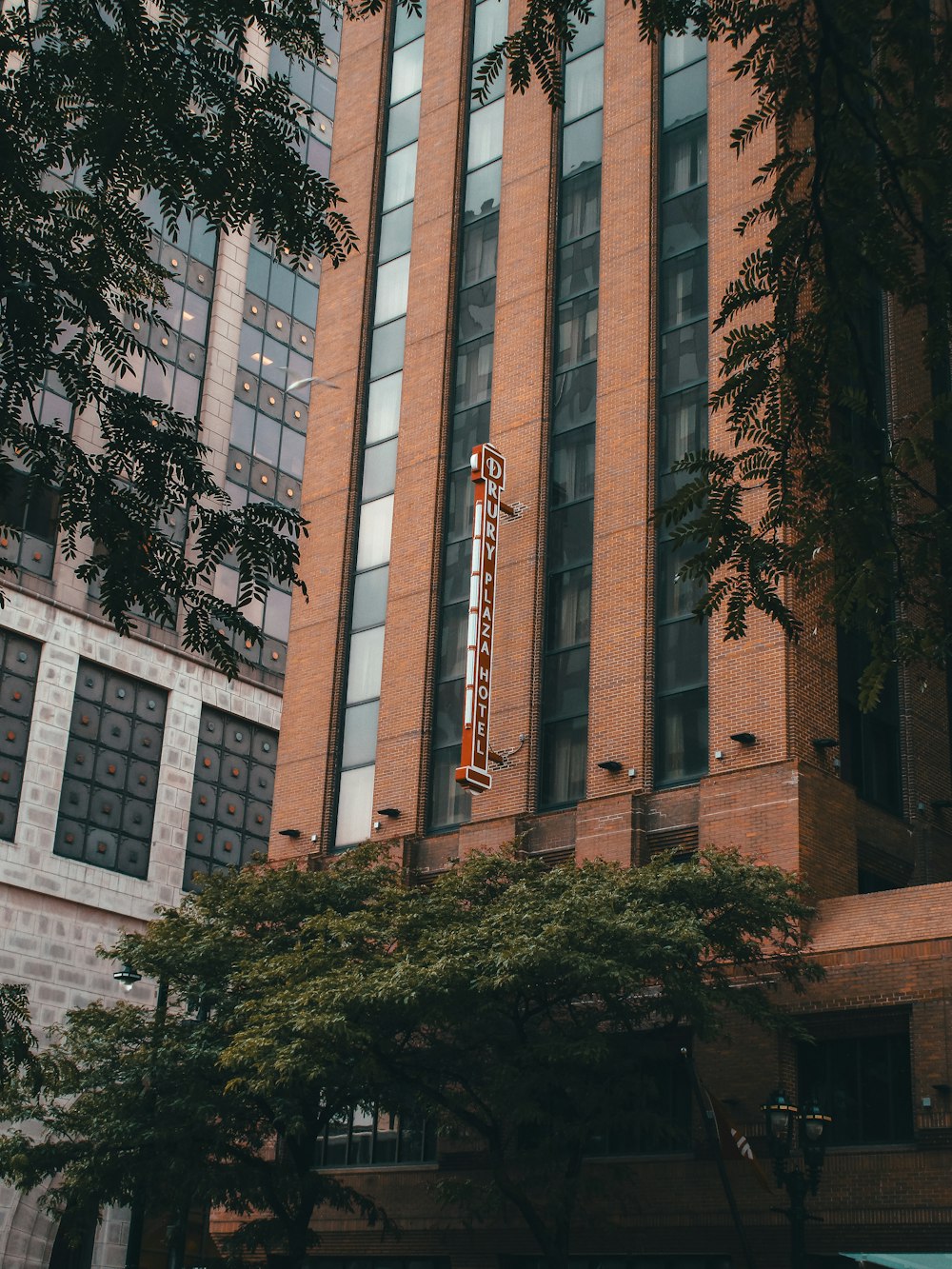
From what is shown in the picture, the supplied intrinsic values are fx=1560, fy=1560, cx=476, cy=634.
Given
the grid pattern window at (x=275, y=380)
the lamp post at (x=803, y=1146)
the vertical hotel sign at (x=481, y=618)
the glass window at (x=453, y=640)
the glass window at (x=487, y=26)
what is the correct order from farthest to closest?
the grid pattern window at (x=275, y=380) → the glass window at (x=487, y=26) → the glass window at (x=453, y=640) → the vertical hotel sign at (x=481, y=618) → the lamp post at (x=803, y=1146)

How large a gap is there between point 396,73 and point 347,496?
14717 mm

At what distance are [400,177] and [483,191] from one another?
3980mm

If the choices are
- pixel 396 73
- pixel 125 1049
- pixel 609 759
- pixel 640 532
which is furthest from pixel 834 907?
pixel 396 73

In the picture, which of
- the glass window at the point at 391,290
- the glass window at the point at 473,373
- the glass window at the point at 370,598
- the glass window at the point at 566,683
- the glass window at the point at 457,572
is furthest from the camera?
the glass window at the point at 391,290

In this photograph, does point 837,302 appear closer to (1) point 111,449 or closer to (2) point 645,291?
(1) point 111,449

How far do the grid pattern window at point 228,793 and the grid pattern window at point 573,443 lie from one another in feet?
76.5

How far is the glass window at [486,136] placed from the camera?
44531mm

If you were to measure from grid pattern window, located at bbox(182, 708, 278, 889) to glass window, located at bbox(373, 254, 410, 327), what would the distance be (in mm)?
19902

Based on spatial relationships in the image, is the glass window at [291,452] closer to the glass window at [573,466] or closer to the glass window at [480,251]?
the glass window at [480,251]

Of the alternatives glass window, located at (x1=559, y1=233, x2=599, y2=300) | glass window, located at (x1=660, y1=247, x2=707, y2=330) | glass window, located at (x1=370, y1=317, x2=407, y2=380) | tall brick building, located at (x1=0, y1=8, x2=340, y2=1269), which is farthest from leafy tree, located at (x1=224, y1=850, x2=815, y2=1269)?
tall brick building, located at (x1=0, y1=8, x2=340, y2=1269)

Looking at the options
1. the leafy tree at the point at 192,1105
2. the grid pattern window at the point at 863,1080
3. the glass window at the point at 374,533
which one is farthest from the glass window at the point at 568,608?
the grid pattern window at the point at 863,1080

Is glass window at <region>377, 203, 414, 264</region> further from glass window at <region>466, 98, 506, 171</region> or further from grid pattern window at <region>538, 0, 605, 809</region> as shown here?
grid pattern window at <region>538, 0, 605, 809</region>

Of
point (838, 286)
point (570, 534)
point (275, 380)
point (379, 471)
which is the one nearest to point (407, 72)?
point (379, 471)

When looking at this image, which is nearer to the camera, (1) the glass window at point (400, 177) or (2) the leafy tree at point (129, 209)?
(2) the leafy tree at point (129, 209)
